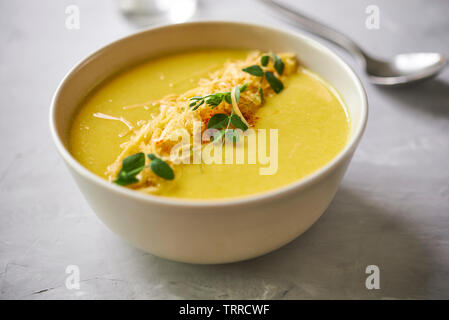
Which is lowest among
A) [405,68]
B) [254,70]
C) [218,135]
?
[218,135]

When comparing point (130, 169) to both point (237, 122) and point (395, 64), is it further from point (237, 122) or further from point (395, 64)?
point (395, 64)

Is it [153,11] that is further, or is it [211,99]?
[153,11]

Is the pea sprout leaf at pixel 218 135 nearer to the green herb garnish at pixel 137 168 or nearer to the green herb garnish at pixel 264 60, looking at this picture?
the green herb garnish at pixel 137 168

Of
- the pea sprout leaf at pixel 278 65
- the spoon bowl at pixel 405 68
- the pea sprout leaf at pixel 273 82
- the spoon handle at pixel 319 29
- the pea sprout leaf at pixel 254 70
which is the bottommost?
the pea sprout leaf at pixel 273 82

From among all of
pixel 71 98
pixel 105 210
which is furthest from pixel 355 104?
pixel 71 98

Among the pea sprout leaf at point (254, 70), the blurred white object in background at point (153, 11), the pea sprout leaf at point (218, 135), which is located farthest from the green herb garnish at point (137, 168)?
the blurred white object in background at point (153, 11)

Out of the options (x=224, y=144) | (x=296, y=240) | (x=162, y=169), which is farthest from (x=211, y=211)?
(x=296, y=240)
